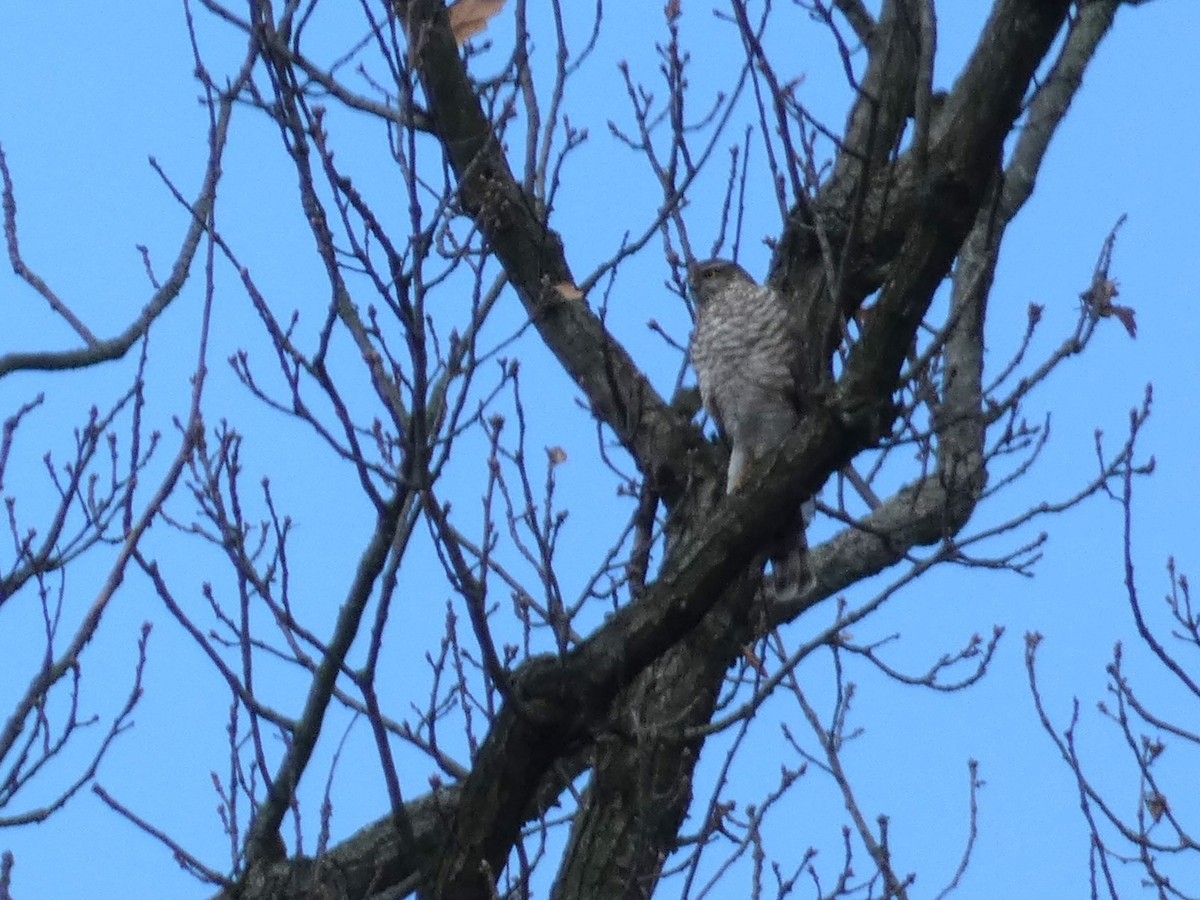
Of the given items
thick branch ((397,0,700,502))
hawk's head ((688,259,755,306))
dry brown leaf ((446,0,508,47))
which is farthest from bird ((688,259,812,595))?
dry brown leaf ((446,0,508,47))

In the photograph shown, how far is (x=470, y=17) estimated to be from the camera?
4539 mm

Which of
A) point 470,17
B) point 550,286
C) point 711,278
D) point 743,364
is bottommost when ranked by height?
point 550,286

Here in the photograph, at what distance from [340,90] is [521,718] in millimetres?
2459

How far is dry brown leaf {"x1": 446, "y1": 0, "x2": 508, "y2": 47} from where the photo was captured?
14.6ft

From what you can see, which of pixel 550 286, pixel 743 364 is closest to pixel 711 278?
pixel 743 364

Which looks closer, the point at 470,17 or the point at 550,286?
the point at 470,17

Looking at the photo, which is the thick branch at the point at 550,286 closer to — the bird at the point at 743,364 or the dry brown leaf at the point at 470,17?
the dry brown leaf at the point at 470,17

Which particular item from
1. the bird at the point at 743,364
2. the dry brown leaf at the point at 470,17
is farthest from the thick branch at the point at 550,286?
the bird at the point at 743,364

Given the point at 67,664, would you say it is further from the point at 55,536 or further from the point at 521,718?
the point at 521,718

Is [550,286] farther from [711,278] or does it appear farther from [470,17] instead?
[711,278]

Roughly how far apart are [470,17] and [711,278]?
5.78 ft

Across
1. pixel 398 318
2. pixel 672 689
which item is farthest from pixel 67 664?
pixel 672 689

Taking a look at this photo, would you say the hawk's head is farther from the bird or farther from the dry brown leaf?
the dry brown leaf

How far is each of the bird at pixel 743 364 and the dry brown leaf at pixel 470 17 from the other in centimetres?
131
